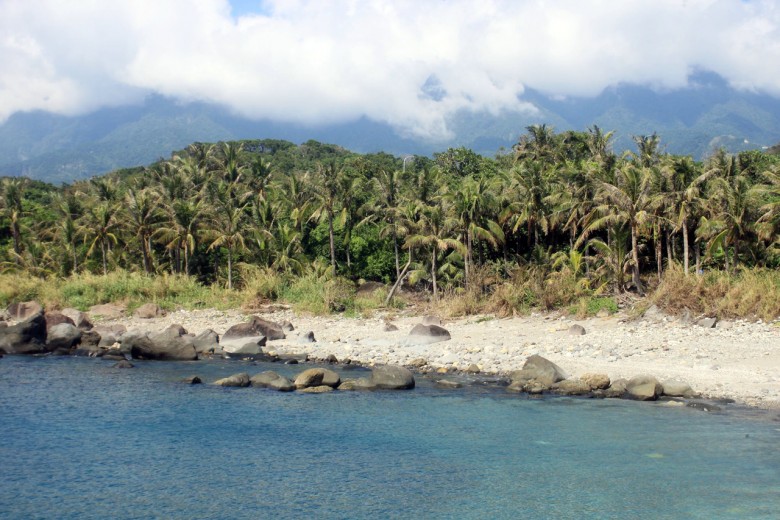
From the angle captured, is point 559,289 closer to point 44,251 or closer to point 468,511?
point 468,511

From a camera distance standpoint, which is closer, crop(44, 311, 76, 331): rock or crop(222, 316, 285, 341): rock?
crop(222, 316, 285, 341): rock

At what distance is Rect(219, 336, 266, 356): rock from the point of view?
30.9m

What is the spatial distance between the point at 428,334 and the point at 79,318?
19786 millimetres

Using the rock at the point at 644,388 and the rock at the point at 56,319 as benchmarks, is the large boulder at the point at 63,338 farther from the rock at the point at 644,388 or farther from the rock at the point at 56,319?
the rock at the point at 644,388

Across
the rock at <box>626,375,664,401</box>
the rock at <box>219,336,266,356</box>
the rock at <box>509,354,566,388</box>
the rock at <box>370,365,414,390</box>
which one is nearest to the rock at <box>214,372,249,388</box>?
the rock at <box>370,365,414,390</box>

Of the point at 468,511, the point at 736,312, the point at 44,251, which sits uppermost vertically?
the point at 44,251

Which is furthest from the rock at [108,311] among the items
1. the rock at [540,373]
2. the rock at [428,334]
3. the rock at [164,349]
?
the rock at [540,373]

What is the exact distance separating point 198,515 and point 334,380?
34.8ft

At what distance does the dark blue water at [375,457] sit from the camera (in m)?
13.3

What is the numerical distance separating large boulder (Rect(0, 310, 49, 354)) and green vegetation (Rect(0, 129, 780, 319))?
10.4m

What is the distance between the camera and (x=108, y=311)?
41844mm

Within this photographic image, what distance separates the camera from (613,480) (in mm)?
14430

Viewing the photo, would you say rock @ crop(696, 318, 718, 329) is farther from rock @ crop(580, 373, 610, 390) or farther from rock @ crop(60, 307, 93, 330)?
rock @ crop(60, 307, 93, 330)

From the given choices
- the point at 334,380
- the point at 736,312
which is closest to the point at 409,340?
the point at 334,380
